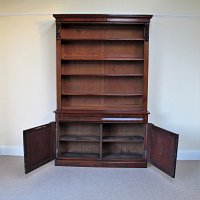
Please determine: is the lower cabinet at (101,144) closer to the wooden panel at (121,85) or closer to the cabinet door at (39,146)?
the cabinet door at (39,146)

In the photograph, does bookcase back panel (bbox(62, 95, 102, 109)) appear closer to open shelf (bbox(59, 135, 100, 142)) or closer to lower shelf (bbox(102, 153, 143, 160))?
open shelf (bbox(59, 135, 100, 142))

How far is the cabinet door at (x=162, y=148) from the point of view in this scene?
2.97m

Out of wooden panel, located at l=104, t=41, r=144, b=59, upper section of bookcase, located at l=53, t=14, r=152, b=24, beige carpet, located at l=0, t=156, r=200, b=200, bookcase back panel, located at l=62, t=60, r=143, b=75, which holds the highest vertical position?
upper section of bookcase, located at l=53, t=14, r=152, b=24

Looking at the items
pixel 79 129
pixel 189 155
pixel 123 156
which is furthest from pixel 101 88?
pixel 189 155

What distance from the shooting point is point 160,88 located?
12.3ft

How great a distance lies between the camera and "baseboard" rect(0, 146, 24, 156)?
3922 millimetres

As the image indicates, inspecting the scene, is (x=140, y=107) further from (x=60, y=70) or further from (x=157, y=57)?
(x=60, y=70)

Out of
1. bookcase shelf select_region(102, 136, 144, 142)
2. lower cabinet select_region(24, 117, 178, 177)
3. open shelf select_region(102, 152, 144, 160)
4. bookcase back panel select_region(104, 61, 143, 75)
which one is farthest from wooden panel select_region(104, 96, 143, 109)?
open shelf select_region(102, 152, 144, 160)

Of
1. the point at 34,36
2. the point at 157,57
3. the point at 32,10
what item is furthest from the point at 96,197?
the point at 32,10

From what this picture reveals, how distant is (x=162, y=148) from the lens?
3199 millimetres

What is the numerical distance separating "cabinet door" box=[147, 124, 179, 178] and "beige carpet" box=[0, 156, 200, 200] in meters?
0.15

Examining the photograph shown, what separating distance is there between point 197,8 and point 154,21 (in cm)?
71

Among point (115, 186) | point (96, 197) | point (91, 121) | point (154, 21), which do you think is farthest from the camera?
point (154, 21)

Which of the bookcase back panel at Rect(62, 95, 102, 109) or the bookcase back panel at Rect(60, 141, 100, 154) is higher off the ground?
the bookcase back panel at Rect(62, 95, 102, 109)
